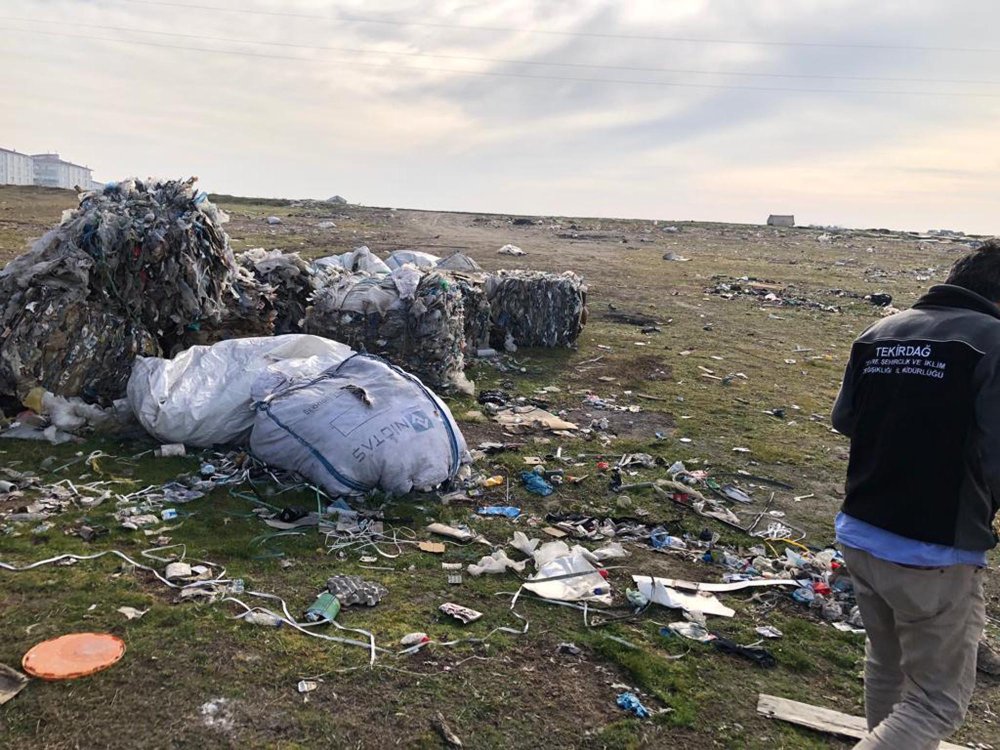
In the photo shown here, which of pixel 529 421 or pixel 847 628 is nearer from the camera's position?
pixel 847 628

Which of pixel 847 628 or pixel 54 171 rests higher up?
pixel 54 171

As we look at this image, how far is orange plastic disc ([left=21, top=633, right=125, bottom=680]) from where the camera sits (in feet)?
8.83

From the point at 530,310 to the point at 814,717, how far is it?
713 cm

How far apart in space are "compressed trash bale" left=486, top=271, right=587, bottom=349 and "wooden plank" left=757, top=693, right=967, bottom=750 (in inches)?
271

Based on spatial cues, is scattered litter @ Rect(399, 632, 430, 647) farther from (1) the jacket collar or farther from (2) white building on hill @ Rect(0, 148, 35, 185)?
(2) white building on hill @ Rect(0, 148, 35, 185)

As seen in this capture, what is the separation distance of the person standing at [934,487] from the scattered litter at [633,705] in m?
0.84

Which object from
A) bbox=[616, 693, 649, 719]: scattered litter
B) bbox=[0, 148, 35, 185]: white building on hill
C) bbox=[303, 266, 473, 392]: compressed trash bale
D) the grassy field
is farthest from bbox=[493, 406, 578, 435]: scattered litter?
bbox=[0, 148, 35, 185]: white building on hill

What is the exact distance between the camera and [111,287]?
5.77 m

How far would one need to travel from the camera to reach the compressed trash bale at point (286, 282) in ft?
24.7

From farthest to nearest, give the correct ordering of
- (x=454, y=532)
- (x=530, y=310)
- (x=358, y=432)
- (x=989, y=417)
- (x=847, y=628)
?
(x=530, y=310)
(x=358, y=432)
(x=454, y=532)
(x=847, y=628)
(x=989, y=417)

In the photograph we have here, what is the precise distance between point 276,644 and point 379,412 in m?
1.88

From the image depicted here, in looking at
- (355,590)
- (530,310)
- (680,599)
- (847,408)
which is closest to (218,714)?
(355,590)

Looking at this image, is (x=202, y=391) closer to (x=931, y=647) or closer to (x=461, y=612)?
(x=461, y=612)

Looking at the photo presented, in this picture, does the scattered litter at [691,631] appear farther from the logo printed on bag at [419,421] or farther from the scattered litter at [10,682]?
the scattered litter at [10,682]
